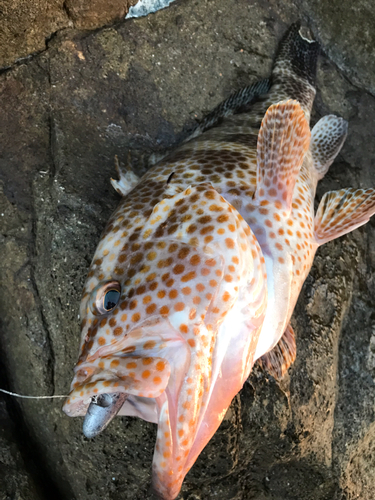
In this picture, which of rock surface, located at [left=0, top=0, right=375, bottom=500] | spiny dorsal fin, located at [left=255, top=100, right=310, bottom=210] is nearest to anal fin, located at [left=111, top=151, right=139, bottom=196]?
rock surface, located at [left=0, top=0, right=375, bottom=500]

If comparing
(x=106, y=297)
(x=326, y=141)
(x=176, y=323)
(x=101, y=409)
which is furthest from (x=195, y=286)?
(x=326, y=141)

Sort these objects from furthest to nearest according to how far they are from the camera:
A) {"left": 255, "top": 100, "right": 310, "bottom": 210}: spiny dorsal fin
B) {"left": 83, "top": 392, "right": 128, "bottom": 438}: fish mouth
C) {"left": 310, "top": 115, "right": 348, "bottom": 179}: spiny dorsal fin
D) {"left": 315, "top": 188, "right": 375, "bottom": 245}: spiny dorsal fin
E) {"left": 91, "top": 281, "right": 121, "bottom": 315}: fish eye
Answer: {"left": 310, "top": 115, "right": 348, "bottom": 179}: spiny dorsal fin
{"left": 315, "top": 188, "right": 375, "bottom": 245}: spiny dorsal fin
{"left": 255, "top": 100, "right": 310, "bottom": 210}: spiny dorsal fin
{"left": 91, "top": 281, "right": 121, "bottom": 315}: fish eye
{"left": 83, "top": 392, "right": 128, "bottom": 438}: fish mouth

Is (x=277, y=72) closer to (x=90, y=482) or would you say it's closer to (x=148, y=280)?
(x=148, y=280)

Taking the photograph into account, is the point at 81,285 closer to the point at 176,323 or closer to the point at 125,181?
the point at 125,181

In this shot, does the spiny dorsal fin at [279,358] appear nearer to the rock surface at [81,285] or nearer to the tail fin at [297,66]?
the rock surface at [81,285]

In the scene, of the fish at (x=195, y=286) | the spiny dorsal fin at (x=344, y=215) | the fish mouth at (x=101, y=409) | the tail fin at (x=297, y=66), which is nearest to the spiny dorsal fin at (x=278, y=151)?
the fish at (x=195, y=286)

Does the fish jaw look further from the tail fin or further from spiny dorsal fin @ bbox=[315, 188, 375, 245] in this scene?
the tail fin

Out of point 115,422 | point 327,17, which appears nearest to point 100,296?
point 115,422
